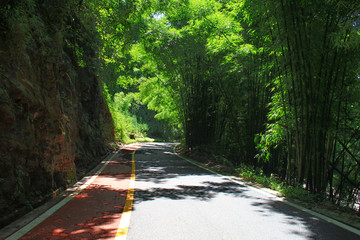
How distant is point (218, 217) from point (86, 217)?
2.01 m

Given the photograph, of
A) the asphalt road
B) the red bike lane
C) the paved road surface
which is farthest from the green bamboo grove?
the red bike lane

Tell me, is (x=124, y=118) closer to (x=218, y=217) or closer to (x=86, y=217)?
(x=86, y=217)

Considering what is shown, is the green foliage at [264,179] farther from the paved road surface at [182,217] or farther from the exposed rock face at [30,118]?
the exposed rock face at [30,118]

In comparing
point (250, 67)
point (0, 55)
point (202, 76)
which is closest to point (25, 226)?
point (0, 55)

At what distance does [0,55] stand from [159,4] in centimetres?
821

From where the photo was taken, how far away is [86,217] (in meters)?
4.30

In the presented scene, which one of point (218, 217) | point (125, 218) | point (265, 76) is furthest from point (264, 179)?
point (125, 218)

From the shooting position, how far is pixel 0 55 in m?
4.44

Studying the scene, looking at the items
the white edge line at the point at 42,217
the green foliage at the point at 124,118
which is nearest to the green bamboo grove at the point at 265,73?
the white edge line at the point at 42,217

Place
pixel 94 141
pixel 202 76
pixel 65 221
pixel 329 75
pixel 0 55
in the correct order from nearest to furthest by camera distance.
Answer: pixel 65 221, pixel 0 55, pixel 329 75, pixel 94 141, pixel 202 76

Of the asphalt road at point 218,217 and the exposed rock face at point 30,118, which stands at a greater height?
the exposed rock face at point 30,118

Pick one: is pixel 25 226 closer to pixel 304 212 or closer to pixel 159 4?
pixel 304 212

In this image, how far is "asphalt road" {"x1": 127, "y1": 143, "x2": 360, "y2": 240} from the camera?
362cm

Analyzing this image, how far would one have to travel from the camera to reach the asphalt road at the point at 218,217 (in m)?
3.62
